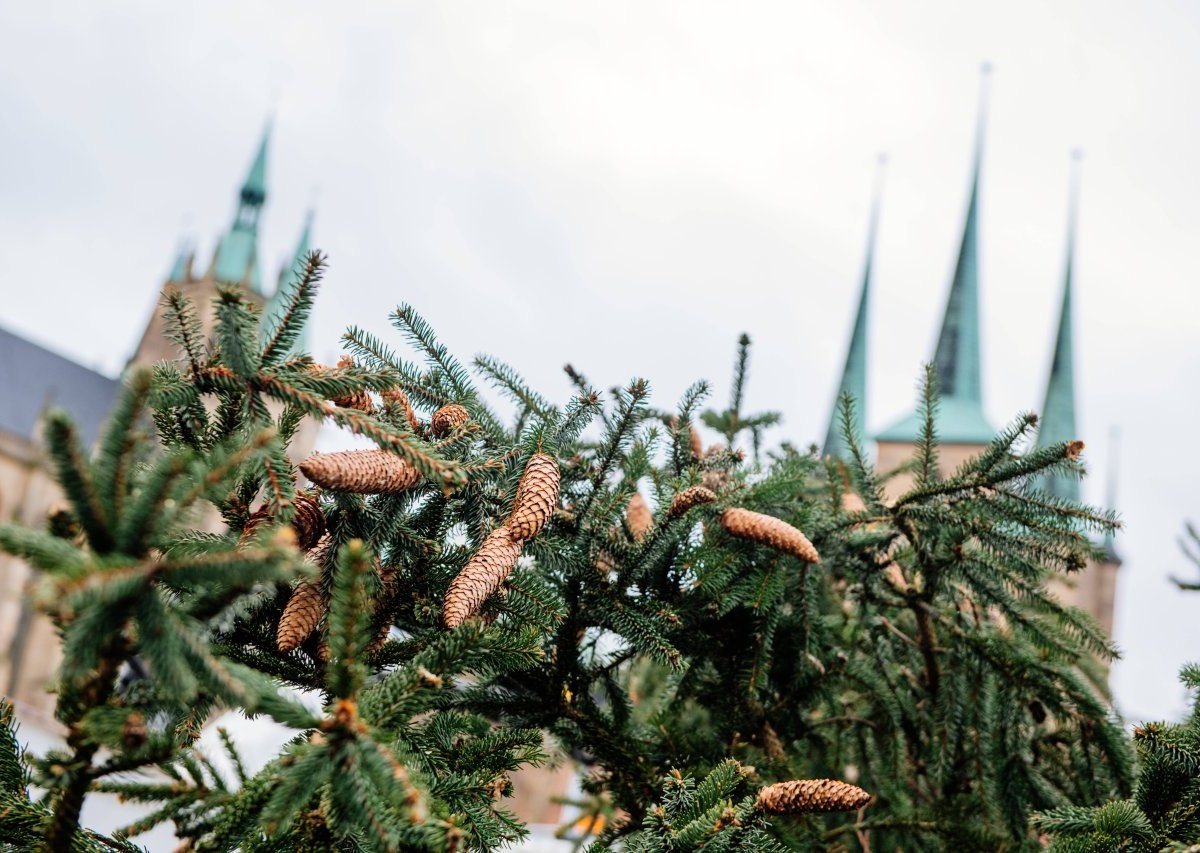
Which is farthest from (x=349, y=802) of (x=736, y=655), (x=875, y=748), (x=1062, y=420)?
(x=1062, y=420)

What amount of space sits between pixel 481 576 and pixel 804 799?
0.42 m

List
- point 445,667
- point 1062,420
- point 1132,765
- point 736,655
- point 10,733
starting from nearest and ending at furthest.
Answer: point 445,667 → point 10,733 → point 736,655 → point 1132,765 → point 1062,420

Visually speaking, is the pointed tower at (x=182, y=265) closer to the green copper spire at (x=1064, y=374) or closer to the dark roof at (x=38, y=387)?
the dark roof at (x=38, y=387)

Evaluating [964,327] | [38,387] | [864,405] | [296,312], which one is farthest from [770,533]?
[38,387]

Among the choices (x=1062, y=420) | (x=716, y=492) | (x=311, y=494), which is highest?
(x=1062, y=420)

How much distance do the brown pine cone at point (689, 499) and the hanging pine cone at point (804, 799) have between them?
39cm

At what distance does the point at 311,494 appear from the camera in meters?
1.18

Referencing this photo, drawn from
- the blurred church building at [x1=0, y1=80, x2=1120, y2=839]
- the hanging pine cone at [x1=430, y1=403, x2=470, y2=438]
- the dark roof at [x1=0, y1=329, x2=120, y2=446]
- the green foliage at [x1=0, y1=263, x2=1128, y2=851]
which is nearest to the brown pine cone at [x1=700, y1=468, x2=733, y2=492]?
the green foliage at [x1=0, y1=263, x2=1128, y2=851]

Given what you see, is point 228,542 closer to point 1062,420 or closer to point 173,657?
point 173,657

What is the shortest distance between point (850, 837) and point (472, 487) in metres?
1.26

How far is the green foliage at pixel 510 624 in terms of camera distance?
0.79 m

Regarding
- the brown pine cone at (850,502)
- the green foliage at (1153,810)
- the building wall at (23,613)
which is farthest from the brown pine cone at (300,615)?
the building wall at (23,613)

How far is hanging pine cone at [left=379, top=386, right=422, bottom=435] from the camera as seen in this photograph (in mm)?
1178

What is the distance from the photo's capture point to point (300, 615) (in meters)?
1.06
